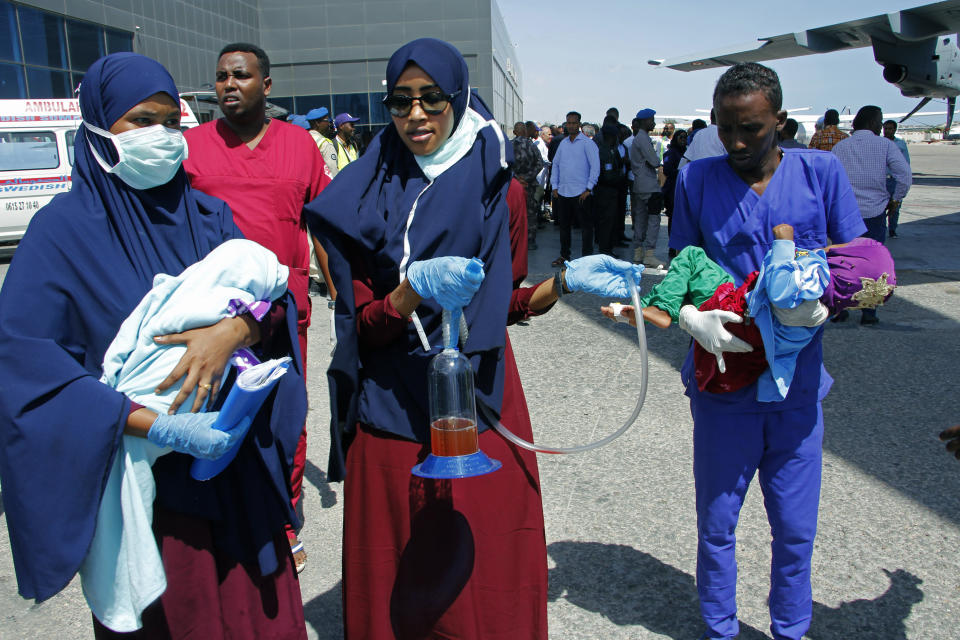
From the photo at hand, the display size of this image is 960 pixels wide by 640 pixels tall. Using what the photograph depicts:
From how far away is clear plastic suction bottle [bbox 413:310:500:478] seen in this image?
1854 millimetres

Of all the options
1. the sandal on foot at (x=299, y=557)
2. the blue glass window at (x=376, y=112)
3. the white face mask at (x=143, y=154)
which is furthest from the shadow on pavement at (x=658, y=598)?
the blue glass window at (x=376, y=112)

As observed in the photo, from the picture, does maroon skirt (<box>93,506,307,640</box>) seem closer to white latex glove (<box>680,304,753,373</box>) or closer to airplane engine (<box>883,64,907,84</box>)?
white latex glove (<box>680,304,753,373</box>)

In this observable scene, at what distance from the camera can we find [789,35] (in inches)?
740

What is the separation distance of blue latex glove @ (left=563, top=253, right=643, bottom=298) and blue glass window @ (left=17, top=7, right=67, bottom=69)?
67.8ft

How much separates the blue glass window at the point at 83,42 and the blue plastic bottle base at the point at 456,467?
21.6m

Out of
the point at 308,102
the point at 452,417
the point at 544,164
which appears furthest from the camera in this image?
the point at 308,102

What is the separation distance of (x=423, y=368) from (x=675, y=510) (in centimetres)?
211

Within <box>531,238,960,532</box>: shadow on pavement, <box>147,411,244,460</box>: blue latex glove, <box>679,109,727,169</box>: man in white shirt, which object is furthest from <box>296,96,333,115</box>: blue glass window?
<box>147,411,244,460</box>: blue latex glove

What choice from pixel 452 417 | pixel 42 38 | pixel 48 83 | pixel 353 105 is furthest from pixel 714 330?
pixel 353 105

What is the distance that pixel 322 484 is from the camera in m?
4.25

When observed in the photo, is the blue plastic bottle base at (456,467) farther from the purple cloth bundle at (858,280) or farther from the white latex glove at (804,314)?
the purple cloth bundle at (858,280)

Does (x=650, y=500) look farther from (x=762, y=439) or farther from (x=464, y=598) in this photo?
(x=464, y=598)

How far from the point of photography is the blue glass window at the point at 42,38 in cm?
1822

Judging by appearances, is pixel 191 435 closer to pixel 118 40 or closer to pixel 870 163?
pixel 870 163
